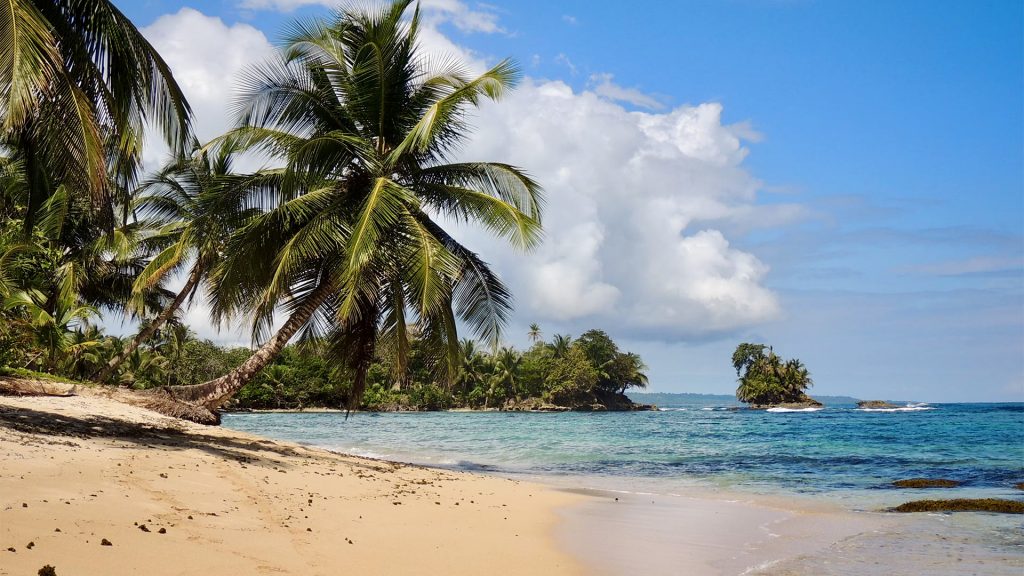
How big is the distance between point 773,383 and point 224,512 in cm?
9262

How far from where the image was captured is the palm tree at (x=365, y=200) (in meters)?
12.5

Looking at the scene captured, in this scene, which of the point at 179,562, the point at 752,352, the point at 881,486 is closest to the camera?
the point at 179,562

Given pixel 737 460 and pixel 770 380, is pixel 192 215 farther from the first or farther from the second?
pixel 770 380

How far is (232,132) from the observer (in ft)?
43.5

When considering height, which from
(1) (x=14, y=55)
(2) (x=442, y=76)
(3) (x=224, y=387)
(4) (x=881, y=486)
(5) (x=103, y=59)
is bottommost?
(4) (x=881, y=486)

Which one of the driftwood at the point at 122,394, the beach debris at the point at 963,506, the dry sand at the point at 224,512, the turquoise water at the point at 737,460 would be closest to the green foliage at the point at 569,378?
the turquoise water at the point at 737,460

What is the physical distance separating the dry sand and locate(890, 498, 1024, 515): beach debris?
533 centimetres

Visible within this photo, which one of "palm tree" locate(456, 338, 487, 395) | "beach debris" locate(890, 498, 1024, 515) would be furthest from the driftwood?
"palm tree" locate(456, 338, 487, 395)

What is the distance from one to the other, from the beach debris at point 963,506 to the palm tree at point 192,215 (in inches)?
467

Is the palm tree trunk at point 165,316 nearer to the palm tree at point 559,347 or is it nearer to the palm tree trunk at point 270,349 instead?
the palm tree trunk at point 270,349

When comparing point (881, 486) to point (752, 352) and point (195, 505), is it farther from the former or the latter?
point (752, 352)

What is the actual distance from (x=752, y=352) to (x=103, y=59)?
309 feet

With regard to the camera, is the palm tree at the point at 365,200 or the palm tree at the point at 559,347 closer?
the palm tree at the point at 365,200

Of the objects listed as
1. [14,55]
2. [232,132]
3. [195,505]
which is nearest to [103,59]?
[14,55]
